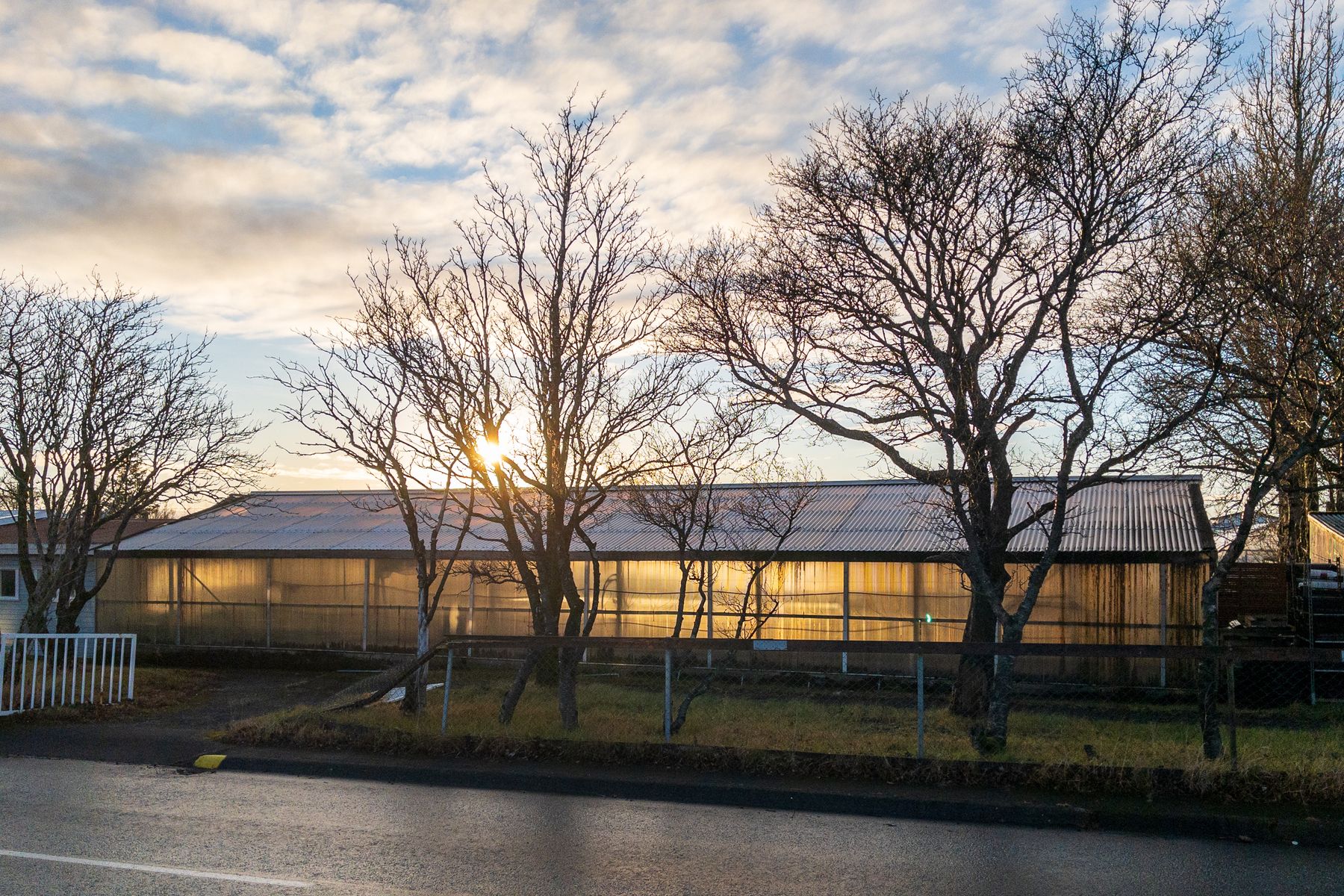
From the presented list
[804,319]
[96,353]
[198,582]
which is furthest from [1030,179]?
[198,582]

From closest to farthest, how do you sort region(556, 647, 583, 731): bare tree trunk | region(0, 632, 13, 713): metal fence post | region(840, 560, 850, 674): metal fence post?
region(556, 647, 583, 731): bare tree trunk, region(0, 632, 13, 713): metal fence post, region(840, 560, 850, 674): metal fence post

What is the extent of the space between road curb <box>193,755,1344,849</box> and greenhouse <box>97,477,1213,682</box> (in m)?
6.33

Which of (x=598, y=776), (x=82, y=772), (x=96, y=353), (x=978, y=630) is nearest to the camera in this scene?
(x=598, y=776)

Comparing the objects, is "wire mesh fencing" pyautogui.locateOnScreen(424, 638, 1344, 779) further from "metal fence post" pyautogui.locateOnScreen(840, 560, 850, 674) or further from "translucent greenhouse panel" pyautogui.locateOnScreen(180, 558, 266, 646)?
"translucent greenhouse panel" pyautogui.locateOnScreen(180, 558, 266, 646)

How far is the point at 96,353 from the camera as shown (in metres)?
19.1

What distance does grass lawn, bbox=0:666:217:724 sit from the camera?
1443 cm

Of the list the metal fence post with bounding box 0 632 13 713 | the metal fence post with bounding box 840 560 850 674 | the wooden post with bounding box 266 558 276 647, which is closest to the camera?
the metal fence post with bounding box 0 632 13 713

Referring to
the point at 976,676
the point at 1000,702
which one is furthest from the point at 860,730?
the point at 976,676

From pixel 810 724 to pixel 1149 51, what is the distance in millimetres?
8795

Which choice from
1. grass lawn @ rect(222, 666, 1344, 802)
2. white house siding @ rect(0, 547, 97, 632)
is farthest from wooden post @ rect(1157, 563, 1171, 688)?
white house siding @ rect(0, 547, 97, 632)

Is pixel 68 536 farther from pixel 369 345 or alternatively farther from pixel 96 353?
pixel 369 345

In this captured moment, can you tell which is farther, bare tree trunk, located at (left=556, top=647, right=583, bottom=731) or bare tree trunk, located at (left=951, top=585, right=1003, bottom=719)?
bare tree trunk, located at (left=951, top=585, right=1003, bottom=719)

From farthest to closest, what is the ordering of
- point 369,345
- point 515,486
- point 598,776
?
point 369,345 → point 515,486 → point 598,776

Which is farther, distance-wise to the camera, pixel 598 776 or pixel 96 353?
pixel 96 353
